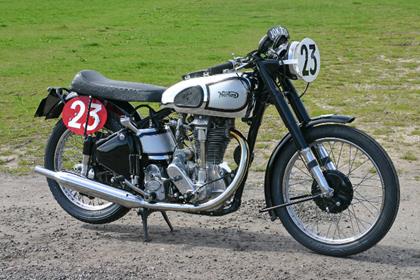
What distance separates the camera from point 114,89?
6344 mm

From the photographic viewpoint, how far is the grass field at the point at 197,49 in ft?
36.1

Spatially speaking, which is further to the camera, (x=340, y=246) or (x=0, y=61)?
(x=0, y=61)

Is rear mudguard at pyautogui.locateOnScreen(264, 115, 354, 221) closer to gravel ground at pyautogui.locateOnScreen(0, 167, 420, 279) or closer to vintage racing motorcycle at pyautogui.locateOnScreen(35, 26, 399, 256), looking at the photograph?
vintage racing motorcycle at pyautogui.locateOnScreen(35, 26, 399, 256)

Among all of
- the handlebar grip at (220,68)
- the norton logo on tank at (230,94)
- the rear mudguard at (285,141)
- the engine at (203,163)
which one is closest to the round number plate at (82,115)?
the engine at (203,163)

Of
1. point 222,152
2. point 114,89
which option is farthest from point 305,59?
point 114,89

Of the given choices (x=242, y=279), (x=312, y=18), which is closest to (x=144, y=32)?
(x=312, y=18)

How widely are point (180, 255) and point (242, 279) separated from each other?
0.66 metres

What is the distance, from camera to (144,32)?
81.4 ft

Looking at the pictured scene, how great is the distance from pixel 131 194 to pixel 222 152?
0.78m

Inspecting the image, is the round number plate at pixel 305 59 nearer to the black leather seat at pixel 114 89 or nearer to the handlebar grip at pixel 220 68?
the handlebar grip at pixel 220 68

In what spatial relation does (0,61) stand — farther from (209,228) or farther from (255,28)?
(209,228)

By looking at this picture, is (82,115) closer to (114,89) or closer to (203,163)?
(114,89)

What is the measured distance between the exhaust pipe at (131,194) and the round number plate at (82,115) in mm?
379

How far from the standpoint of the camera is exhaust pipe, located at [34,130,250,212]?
587 cm
